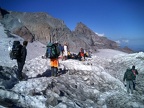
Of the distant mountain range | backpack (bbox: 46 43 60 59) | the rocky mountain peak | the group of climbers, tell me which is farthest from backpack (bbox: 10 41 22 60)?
the rocky mountain peak

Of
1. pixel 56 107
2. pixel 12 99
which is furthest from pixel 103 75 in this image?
A: pixel 12 99

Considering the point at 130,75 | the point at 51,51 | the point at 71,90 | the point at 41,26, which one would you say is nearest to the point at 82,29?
the point at 41,26

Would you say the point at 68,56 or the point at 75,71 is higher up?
the point at 68,56

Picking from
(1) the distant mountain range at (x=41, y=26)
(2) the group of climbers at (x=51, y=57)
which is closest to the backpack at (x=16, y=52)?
(2) the group of climbers at (x=51, y=57)

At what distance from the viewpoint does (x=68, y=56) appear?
1805cm

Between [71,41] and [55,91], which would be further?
[71,41]

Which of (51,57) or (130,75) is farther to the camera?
(130,75)

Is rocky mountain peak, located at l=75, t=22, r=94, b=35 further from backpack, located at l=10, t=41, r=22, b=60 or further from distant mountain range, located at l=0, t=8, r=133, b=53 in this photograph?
backpack, located at l=10, t=41, r=22, b=60

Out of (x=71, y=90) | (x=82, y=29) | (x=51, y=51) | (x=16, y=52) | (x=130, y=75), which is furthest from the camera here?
(x=82, y=29)

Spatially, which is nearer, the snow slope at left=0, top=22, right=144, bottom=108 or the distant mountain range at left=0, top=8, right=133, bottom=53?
the snow slope at left=0, top=22, right=144, bottom=108

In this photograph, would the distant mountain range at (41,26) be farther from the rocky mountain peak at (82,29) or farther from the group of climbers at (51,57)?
the group of climbers at (51,57)

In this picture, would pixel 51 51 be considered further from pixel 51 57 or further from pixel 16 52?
pixel 16 52

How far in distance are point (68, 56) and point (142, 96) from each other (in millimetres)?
9136

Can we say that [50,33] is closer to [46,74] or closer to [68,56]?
[68,56]
